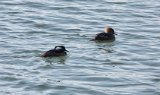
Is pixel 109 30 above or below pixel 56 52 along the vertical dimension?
above

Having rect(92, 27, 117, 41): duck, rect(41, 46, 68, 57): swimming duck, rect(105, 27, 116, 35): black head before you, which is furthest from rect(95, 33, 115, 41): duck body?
rect(41, 46, 68, 57): swimming duck

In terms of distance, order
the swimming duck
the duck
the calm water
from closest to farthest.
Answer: the calm water, the swimming duck, the duck

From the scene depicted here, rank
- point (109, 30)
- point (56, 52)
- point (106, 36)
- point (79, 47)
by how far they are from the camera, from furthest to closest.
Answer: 1. point (109, 30)
2. point (106, 36)
3. point (79, 47)
4. point (56, 52)

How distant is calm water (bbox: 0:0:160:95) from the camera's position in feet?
57.3

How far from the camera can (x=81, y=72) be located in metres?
18.6

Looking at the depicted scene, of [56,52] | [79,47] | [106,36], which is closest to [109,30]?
[106,36]

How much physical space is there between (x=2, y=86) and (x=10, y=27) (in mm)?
Answer: 6845

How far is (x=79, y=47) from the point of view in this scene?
21.2m

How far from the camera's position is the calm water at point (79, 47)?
17469 millimetres

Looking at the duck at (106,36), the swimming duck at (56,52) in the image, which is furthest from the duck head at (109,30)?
the swimming duck at (56,52)

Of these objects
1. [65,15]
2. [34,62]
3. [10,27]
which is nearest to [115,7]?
[65,15]

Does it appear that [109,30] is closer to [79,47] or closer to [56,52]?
[79,47]

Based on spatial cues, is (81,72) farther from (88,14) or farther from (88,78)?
(88,14)

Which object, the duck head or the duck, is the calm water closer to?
the duck
